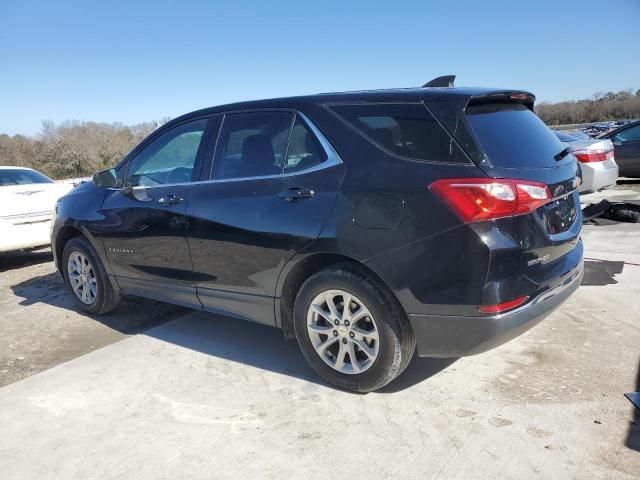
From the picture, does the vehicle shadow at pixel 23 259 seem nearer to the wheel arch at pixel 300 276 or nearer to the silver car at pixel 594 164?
the wheel arch at pixel 300 276

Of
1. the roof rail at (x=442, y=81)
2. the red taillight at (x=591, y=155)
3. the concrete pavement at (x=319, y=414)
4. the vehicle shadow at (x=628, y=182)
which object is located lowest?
the vehicle shadow at (x=628, y=182)

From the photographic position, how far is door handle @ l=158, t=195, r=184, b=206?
13.4 ft

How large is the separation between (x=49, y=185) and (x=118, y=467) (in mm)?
6447

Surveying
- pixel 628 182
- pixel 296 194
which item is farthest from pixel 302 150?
pixel 628 182

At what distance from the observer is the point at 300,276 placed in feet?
11.4

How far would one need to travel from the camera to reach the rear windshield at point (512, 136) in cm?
296

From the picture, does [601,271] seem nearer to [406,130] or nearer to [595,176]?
[406,130]

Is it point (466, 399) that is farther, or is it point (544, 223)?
point (466, 399)

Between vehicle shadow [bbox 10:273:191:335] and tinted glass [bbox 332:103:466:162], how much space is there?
2796mm

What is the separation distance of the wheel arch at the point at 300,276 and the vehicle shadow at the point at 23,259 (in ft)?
18.6

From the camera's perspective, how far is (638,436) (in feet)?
8.89

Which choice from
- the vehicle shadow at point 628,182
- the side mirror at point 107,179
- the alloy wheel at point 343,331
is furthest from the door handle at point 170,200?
the vehicle shadow at point 628,182

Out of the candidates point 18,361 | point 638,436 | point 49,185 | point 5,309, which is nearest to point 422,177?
point 638,436

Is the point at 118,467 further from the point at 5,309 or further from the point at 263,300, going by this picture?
the point at 5,309
